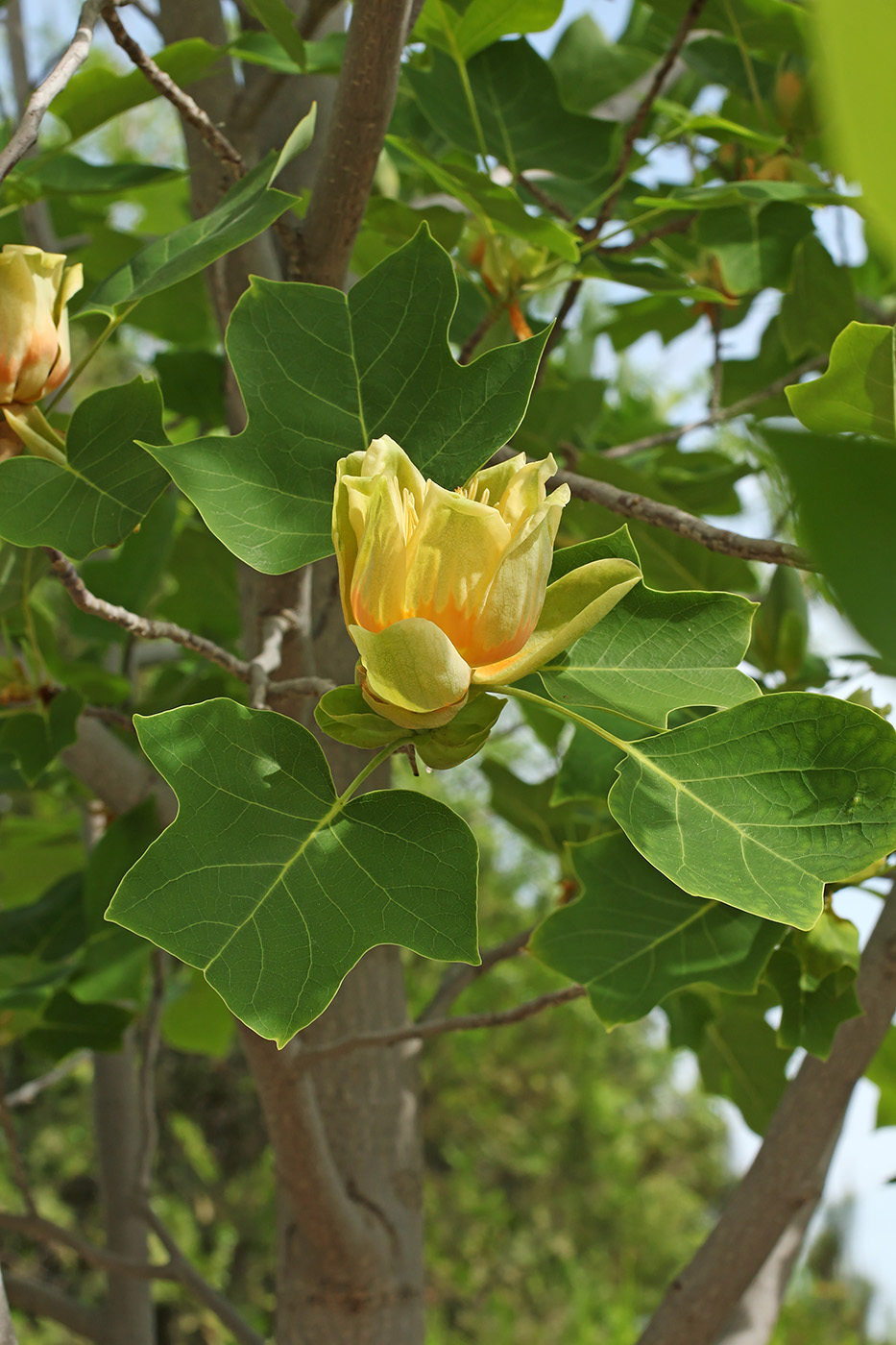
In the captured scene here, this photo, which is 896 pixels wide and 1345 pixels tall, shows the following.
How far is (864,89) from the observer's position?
0.08 meters

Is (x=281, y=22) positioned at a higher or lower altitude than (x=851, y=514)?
higher

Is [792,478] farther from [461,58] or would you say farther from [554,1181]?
[554,1181]

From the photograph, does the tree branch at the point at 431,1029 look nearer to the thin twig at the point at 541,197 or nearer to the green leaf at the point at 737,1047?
the green leaf at the point at 737,1047

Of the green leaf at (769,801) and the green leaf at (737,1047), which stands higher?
the green leaf at (769,801)

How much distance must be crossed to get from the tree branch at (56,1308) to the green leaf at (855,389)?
93 centimetres

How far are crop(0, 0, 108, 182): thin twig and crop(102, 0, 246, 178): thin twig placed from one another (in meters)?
0.03

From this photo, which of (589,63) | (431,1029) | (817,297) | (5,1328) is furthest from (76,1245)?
(589,63)

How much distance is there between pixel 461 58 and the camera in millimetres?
629

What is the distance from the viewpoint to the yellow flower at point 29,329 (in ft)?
1.39

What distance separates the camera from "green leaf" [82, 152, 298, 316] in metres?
0.41

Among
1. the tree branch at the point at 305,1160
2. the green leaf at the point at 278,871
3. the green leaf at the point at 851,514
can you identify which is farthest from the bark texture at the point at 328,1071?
the green leaf at the point at 851,514

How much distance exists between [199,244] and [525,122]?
0.40 meters

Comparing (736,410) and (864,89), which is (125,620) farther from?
(736,410)

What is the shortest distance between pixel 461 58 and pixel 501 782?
1.71 ft
